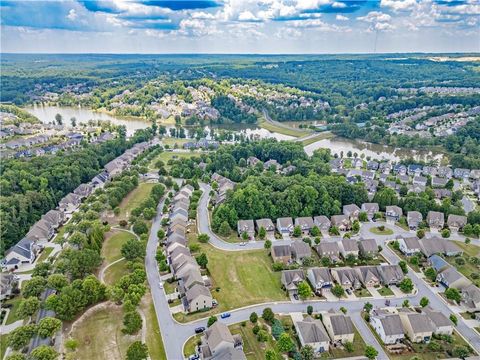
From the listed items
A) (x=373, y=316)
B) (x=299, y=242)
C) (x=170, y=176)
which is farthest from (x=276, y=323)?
(x=170, y=176)

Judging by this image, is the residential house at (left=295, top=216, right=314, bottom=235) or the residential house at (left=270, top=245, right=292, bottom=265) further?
the residential house at (left=295, top=216, right=314, bottom=235)

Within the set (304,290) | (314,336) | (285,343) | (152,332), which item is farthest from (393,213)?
(152,332)

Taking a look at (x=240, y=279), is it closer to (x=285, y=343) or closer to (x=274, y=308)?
(x=274, y=308)

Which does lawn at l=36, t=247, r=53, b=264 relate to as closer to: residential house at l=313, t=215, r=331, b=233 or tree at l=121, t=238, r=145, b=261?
tree at l=121, t=238, r=145, b=261

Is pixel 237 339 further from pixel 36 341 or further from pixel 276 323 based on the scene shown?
pixel 36 341

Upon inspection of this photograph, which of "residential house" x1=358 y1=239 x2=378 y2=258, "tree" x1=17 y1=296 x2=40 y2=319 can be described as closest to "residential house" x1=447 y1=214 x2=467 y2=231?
"residential house" x1=358 y1=239 x2=378 y2=258

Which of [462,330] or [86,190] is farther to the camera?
[86,190]
